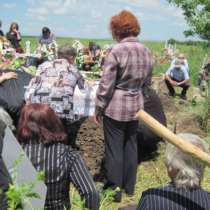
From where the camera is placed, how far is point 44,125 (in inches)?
123

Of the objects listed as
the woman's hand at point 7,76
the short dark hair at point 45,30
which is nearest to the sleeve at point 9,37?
the short dark hair at point 45,30

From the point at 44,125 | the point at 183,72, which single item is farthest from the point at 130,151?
the point at 183,72

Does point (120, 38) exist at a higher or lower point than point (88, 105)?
higher

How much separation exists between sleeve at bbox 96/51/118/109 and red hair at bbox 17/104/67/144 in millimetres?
1800

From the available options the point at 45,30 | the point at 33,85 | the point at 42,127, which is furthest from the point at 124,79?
the point at 45,30

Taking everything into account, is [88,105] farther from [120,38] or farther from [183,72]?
[183,72]

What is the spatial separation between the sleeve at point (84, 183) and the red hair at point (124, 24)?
2.25 metres

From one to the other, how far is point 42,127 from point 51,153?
0.16 metres

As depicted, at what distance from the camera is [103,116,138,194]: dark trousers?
518 cm

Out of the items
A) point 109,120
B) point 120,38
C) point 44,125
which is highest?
point 120,38

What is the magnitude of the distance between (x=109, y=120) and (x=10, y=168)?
2.66 meters

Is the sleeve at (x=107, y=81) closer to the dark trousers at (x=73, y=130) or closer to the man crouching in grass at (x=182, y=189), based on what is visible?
the dark trousers at (x=73, y=130)

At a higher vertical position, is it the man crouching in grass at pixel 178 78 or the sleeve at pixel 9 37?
the sleeve at pixel 9 37

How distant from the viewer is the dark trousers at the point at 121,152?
5.18 meters
